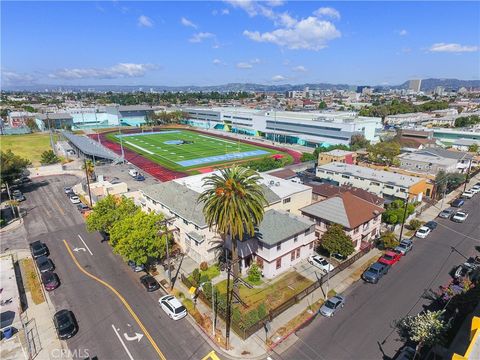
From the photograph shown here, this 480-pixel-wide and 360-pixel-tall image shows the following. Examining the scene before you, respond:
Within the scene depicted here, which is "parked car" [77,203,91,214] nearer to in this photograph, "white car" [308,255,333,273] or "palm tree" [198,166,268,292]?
"palm tree" [198,166,268,292]

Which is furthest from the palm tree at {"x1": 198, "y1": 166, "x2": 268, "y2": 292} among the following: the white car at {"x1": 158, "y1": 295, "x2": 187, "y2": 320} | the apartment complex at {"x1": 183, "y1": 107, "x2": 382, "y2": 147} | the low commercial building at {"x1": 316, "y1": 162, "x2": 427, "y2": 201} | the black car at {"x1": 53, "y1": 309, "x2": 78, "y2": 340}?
the apartment complex at {"x1": 183, "y1": 107, "x2": 382, "y2": 147}

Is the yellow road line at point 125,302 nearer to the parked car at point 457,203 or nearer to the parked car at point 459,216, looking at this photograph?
the parked car at point 459,216

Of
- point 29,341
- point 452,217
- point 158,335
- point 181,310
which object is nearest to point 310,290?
point 181,310

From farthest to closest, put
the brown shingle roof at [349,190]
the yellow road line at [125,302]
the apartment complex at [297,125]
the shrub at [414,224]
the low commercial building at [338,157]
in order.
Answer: the apartment complex at [297,125] < the low commercial building at [338,157] < the brown shingle roof at [349,190] < the shrub at [414,224] < the yellow road line at [125,302]

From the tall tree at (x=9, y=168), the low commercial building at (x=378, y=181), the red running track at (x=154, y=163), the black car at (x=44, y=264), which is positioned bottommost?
the red running track at (x=154, y=163)

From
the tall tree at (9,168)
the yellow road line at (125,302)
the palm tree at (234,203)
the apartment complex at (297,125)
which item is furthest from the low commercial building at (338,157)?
the tall tree at (9,168)

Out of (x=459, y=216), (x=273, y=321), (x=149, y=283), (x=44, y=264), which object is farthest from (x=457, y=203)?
(x=44, y=264)
